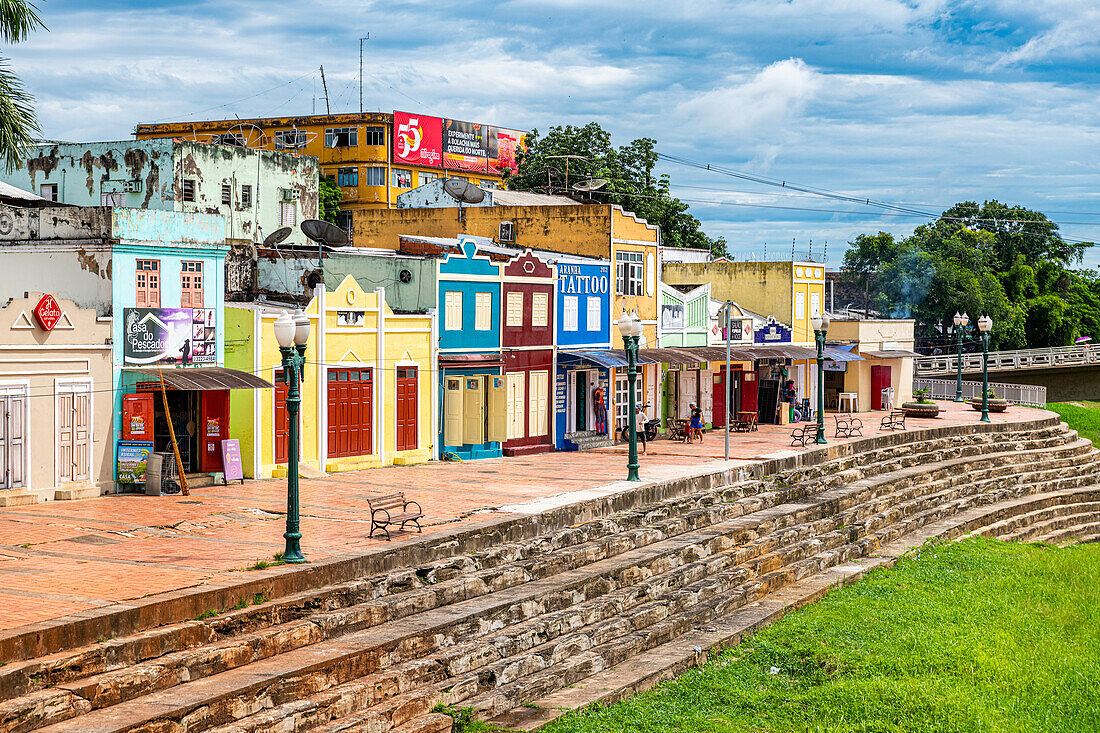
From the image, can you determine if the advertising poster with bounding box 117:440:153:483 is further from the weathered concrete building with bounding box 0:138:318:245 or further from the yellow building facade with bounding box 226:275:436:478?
the weathered concrete building with bounding box 0:138:318:245

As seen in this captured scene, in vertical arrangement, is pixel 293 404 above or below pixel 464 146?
below

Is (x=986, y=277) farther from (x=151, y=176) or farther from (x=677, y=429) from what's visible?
(x=151, y=176)

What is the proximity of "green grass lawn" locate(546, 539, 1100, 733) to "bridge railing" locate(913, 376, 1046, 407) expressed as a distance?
3158 cm

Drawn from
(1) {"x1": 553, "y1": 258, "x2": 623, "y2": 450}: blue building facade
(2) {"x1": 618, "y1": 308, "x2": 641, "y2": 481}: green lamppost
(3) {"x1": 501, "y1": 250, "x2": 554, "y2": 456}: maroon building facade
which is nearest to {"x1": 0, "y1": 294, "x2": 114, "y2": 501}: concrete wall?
(2) {"x1": 618, "y1": 308, "x2": 641, "y2": 481}: green lamppost

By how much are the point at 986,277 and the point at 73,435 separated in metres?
59.7

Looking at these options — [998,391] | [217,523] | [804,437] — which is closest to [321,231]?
[217,523]

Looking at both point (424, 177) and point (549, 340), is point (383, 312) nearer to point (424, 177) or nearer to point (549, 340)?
point (549, 340)

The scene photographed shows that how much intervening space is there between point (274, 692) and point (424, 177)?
191 ft

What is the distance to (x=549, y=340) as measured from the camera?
→ 3266 cm

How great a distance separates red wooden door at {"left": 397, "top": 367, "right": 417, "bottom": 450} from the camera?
28.1 meters

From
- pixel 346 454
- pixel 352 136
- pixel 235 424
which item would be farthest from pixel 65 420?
pixel 352 136

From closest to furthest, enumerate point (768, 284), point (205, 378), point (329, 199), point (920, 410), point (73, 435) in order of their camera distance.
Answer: point (73, 435) < point (205, 378) < point (920, 410) < point (768, 284) < point (329, 199)

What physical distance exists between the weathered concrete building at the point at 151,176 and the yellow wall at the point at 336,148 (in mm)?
21461

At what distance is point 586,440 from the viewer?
33094 mm
